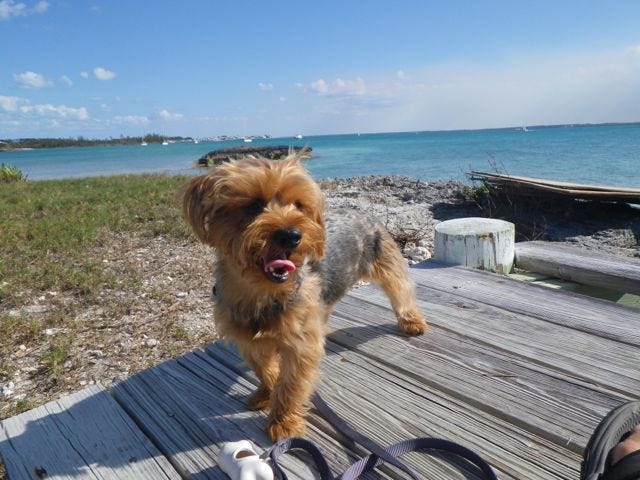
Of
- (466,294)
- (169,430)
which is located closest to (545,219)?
(466,294)

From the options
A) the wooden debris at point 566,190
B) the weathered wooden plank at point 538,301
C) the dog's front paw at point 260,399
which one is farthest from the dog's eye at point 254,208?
the wooden debris at point 566,190

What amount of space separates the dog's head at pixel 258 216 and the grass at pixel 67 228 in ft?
1.32

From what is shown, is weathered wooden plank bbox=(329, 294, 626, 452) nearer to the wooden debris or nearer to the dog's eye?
the dog's eye

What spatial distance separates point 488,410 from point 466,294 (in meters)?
1.67

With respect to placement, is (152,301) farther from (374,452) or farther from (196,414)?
(374,452)

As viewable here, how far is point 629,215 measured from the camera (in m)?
9.55

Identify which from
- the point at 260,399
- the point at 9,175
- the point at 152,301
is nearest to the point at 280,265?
the point at 260,399

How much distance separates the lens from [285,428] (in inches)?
97.7

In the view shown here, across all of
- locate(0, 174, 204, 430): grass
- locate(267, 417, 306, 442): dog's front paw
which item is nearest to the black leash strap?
locate(267, 417, 306, 442): dog's front paw

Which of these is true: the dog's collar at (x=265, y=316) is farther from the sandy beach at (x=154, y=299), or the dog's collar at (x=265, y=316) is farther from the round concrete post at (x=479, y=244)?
the round concrete post at (x=479, y=244)

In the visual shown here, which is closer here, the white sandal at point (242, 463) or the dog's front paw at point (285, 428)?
the white sandal at point (242, 463)

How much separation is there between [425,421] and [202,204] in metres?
1.79

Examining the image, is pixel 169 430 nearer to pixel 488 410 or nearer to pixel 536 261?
pixel 488 410

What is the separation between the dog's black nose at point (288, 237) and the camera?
2.57 m
